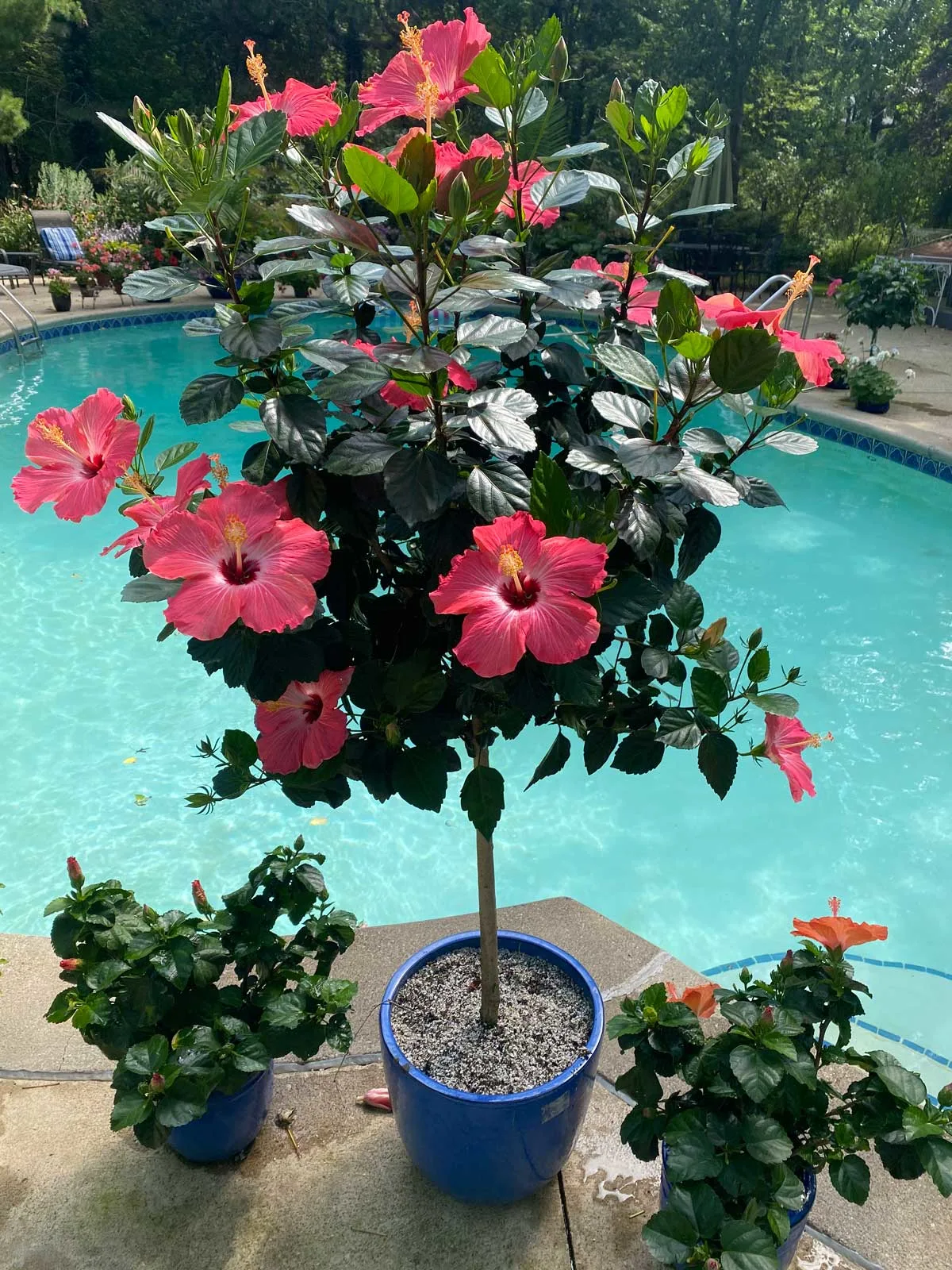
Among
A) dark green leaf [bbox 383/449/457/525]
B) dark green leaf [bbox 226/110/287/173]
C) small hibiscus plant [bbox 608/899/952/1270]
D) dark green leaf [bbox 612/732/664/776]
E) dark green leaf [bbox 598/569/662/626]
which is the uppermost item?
dark green leaf [bbox 226/110/287/173]

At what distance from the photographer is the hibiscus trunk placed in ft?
4.89

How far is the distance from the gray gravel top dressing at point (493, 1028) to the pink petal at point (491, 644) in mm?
1018

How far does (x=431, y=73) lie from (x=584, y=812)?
3.14 m

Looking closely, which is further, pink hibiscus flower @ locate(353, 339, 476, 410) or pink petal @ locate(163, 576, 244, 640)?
pink hibiscus flower @ locate(353, 339, 476, 410)

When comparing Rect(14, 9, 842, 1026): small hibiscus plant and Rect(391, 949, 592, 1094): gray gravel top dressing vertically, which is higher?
Rect(14, 9, 842, 1026): small hibiscus plant

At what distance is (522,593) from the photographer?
2.76 ft

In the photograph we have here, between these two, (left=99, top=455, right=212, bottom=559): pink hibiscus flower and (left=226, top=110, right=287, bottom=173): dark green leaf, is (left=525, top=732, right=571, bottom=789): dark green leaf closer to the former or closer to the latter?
(left=99, top=455, right=212, bottom=559): pink hibiscus flower

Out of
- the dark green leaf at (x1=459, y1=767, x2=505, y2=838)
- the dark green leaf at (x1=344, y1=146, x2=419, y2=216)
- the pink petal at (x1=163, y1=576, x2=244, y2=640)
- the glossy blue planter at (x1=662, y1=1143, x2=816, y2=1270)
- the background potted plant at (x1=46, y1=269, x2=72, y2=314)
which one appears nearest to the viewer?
the dark green leaf at (x1=344, y1=146, x2=419, y2=216)

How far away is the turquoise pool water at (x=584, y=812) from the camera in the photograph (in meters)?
3.29

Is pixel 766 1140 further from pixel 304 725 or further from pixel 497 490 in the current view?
pixel 497 490

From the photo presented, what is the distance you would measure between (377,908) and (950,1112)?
222 centimetres

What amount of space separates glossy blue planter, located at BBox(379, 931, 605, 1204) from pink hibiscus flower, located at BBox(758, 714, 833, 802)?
2.36 ft

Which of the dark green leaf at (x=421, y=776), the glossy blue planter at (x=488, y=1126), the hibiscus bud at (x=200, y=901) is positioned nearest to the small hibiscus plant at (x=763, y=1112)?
the glossy blue planter at (x=488, y=1126)

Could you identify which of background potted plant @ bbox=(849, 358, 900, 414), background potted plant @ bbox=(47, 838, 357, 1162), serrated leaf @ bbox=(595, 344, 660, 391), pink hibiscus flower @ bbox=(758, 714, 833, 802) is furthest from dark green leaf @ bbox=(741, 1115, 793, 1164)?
background potted plant @ bbox=(849, 358, 900, 414)
